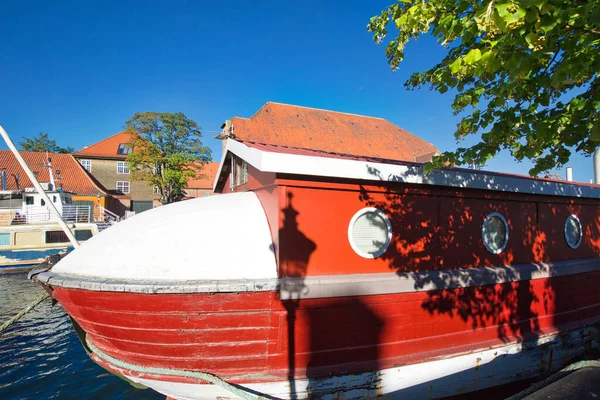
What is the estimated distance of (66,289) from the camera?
3.84m

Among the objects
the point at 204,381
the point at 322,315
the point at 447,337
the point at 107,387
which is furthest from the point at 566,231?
the point at 107,387

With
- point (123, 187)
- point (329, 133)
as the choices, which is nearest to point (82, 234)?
point (123, 187)

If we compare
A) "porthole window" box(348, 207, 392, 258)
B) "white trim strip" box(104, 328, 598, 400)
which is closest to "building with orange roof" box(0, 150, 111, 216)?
"white trim strip" box(104, 328, 598, 400)

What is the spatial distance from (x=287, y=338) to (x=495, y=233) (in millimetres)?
3862

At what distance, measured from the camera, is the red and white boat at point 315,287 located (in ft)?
12.0

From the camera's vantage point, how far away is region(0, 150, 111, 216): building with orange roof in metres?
26.4

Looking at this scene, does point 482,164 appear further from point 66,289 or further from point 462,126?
point 66,289

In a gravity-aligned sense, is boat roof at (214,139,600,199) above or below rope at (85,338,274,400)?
above

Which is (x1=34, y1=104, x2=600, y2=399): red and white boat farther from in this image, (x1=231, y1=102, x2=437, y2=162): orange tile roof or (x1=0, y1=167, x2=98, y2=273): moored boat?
(x1=231, y1=102, x2=437, y2=162): orange tile roof

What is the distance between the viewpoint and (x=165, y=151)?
28.4 m

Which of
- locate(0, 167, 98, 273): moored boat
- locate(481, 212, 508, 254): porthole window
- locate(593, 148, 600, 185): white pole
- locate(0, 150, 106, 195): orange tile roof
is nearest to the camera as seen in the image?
locate(481, 212, 508, 254): porthole window

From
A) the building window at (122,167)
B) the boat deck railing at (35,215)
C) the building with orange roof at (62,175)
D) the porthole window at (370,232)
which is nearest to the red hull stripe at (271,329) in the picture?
the porthole window at (370,232)

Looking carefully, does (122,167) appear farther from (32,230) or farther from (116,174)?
(32,230)

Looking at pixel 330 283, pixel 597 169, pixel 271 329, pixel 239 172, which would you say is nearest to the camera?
pixel 271 329
